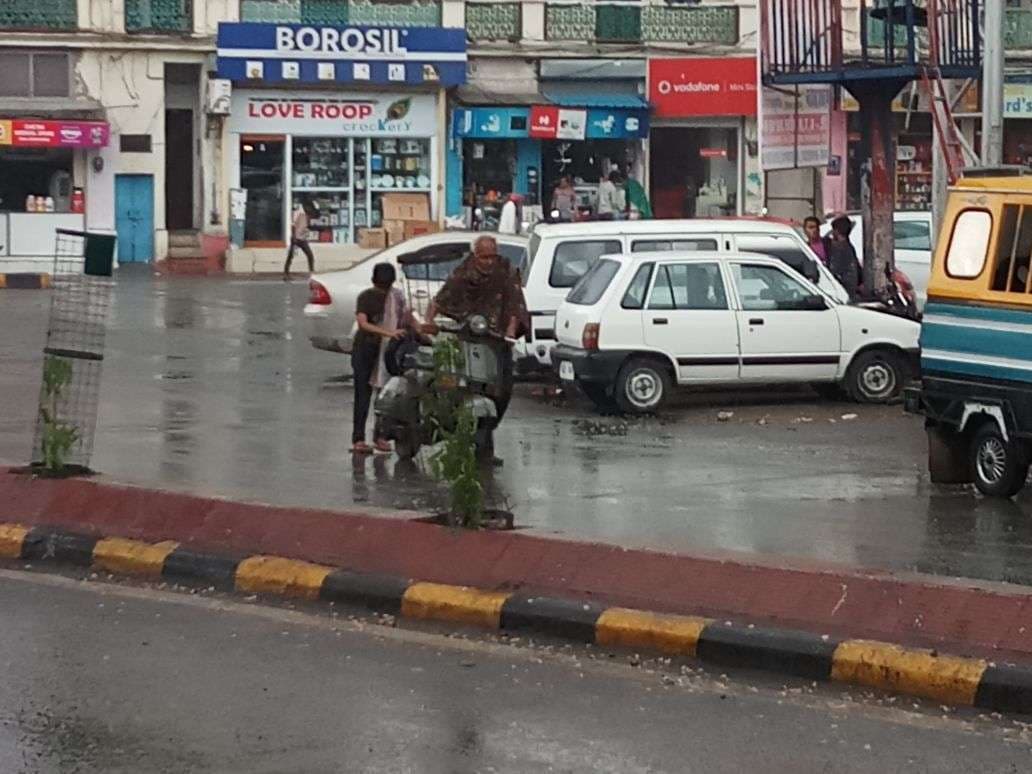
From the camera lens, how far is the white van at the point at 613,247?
19.7 m

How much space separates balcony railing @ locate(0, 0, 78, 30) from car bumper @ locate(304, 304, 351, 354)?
20083 millimetres

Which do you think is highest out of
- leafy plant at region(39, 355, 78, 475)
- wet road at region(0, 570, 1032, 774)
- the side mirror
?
the side mirror

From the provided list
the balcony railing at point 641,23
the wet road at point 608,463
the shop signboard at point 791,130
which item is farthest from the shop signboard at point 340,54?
the shop signboard at point 791,130

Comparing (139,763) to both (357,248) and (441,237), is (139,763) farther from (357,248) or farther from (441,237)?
(357,248)

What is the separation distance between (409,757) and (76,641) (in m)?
2.52

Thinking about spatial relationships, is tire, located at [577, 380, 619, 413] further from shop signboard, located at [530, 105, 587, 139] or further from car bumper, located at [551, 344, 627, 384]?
shop signboard, located at [530, 105, 587, 139]

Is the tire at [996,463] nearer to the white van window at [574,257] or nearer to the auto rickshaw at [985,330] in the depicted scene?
Result: the auto rickshaw at [985,330]

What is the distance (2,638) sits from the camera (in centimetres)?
898

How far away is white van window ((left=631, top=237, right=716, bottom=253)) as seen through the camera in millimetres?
19719

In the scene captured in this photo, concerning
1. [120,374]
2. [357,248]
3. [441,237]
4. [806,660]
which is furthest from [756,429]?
[357,248]

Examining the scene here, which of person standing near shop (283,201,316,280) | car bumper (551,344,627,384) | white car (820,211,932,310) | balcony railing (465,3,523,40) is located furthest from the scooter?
balcony railing (465,3,523,40)

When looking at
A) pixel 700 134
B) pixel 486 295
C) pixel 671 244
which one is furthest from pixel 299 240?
pixel 486 295

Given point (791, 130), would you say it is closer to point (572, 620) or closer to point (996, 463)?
point (996, 463)

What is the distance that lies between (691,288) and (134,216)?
23.3 m
